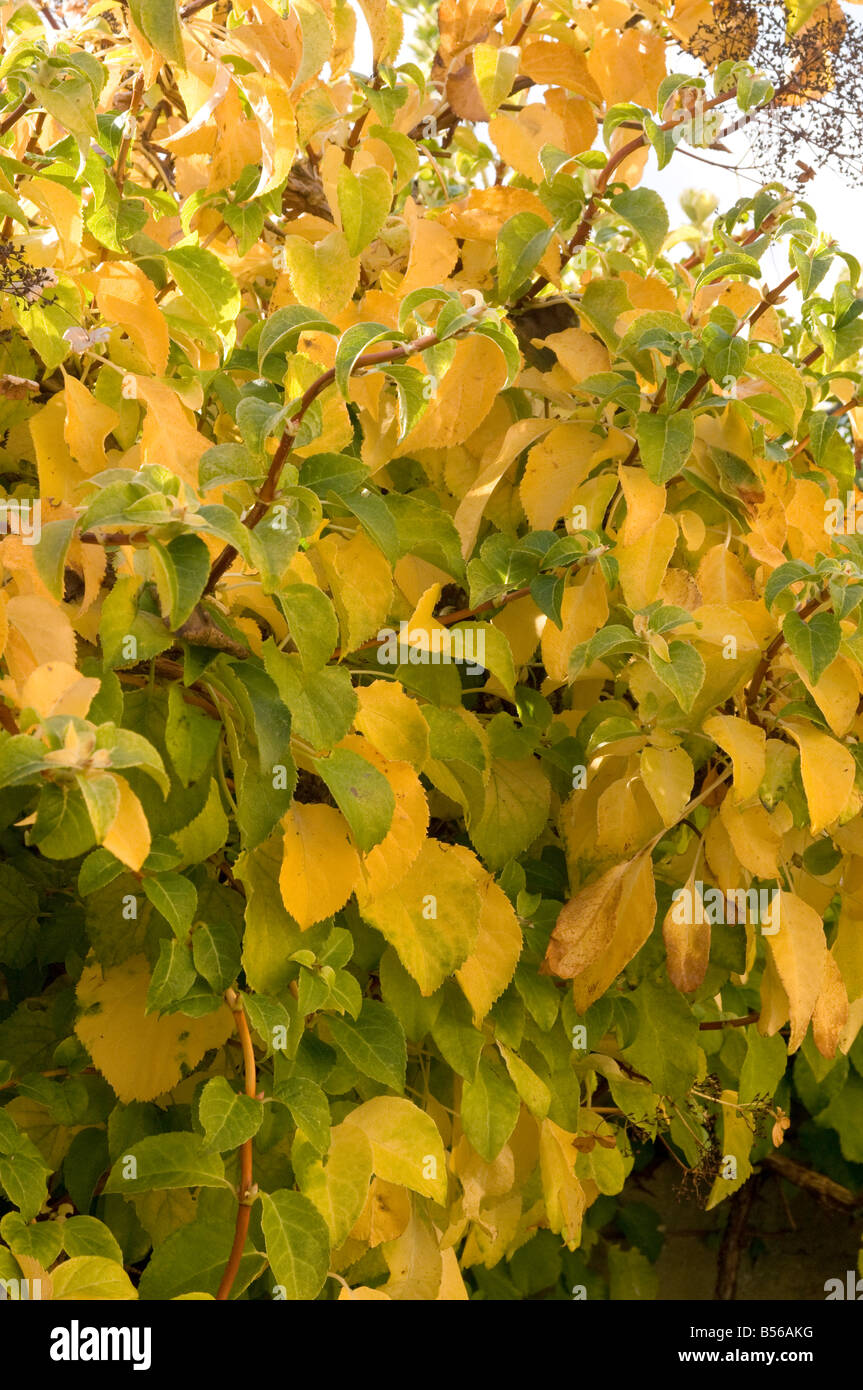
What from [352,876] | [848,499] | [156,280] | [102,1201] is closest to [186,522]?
[352,876]

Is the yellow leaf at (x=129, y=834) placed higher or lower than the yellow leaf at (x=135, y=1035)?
higher

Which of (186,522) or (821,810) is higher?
(186,522)

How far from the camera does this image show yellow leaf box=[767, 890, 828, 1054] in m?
0.85

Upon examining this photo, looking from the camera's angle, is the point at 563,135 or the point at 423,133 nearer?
the point at 563,135

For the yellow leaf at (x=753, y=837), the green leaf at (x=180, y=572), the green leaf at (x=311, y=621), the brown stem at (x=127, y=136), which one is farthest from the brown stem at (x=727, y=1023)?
the brown stem at (x=127, y=136)

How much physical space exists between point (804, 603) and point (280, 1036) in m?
0.45

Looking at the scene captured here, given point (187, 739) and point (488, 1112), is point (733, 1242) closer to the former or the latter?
point (488, 1112)

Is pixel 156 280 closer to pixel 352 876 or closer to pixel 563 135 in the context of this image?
pixel 563 135

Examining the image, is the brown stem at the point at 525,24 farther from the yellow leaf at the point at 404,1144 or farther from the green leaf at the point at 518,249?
the yellow leaf at the point at 404,1144

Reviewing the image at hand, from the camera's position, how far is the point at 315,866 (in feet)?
2.42

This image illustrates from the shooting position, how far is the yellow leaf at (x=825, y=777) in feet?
2.66

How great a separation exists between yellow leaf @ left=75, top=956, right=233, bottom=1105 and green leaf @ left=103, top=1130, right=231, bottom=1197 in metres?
0.06

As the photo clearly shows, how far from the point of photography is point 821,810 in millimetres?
811

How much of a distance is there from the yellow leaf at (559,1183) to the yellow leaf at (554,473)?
1.59 ft
